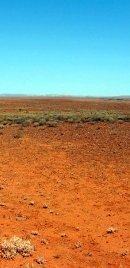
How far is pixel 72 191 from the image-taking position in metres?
15.5

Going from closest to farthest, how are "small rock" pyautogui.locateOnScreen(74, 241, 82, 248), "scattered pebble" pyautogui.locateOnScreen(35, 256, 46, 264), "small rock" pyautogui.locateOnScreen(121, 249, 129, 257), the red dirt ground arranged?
"scattered pebble" pyautogui.locateOnScreen(35, 256, 46, 264), "small rock" pyautogui.locateOnScreen(121, 249, 129, 257), the red dirt ground, "small rock" pyautogui.locateOnScreen(74, 241, 82, 248)

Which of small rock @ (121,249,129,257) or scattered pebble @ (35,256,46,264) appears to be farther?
small rock @ (121,249,129,257)

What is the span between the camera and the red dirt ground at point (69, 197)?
1029 cm

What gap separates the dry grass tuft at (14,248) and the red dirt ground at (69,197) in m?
0.13

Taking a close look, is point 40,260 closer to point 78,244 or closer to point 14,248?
point 14,248

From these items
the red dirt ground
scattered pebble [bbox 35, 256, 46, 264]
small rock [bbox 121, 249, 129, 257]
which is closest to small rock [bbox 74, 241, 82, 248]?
the red dirt ground

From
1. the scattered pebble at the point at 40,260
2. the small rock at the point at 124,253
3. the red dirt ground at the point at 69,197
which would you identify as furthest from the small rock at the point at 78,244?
the scattered pebble at the point at 40,260

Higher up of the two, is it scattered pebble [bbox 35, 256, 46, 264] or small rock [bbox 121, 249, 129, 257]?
scattered pebble [bbox 35, 256, 46, 264]

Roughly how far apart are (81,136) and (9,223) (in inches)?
622

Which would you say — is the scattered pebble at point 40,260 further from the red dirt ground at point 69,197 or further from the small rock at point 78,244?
the small rock at point 78,244

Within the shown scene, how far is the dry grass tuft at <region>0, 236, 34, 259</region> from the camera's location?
9.83 metres

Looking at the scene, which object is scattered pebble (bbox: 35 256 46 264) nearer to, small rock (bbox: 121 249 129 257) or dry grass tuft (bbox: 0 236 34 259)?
dry grass tuft (bbox: 0 236 34 259)

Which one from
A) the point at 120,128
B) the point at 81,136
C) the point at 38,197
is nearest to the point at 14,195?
the point at 38,197

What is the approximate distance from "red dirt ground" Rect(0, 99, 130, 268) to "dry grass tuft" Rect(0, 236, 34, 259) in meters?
0.13
